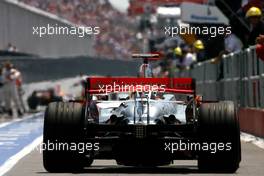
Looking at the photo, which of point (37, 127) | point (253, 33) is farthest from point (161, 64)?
point (253, 33)

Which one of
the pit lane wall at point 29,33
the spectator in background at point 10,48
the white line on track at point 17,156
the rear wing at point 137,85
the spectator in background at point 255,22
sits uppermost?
the pit lane wall at point 29,33

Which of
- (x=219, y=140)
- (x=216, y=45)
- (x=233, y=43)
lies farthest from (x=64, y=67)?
(x=219, y=140)

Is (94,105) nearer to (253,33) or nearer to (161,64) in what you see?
(253,33)

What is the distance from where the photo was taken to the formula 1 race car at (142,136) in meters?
12.3

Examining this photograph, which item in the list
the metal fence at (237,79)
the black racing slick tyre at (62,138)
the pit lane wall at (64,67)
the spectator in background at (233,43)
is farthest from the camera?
the pit lane wall at (64,67)

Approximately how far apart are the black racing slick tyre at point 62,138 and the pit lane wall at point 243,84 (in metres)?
7.69

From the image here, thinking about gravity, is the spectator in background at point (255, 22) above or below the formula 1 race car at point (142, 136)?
above

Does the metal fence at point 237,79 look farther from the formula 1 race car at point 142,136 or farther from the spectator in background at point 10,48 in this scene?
the spectator in background at point 10,48

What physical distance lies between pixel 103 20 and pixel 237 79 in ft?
188

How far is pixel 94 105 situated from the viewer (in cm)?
1292

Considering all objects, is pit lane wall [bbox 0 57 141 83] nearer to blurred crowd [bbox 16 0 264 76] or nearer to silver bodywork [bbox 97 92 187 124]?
blurred crowd [bbox 16 0 264 76]

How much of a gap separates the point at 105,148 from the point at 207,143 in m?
1.10

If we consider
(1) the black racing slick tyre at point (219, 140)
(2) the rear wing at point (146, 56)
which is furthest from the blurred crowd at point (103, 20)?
(1) the black racing slick tyre at point (219, 140)

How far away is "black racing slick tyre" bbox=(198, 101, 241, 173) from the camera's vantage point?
12320 millimetres
